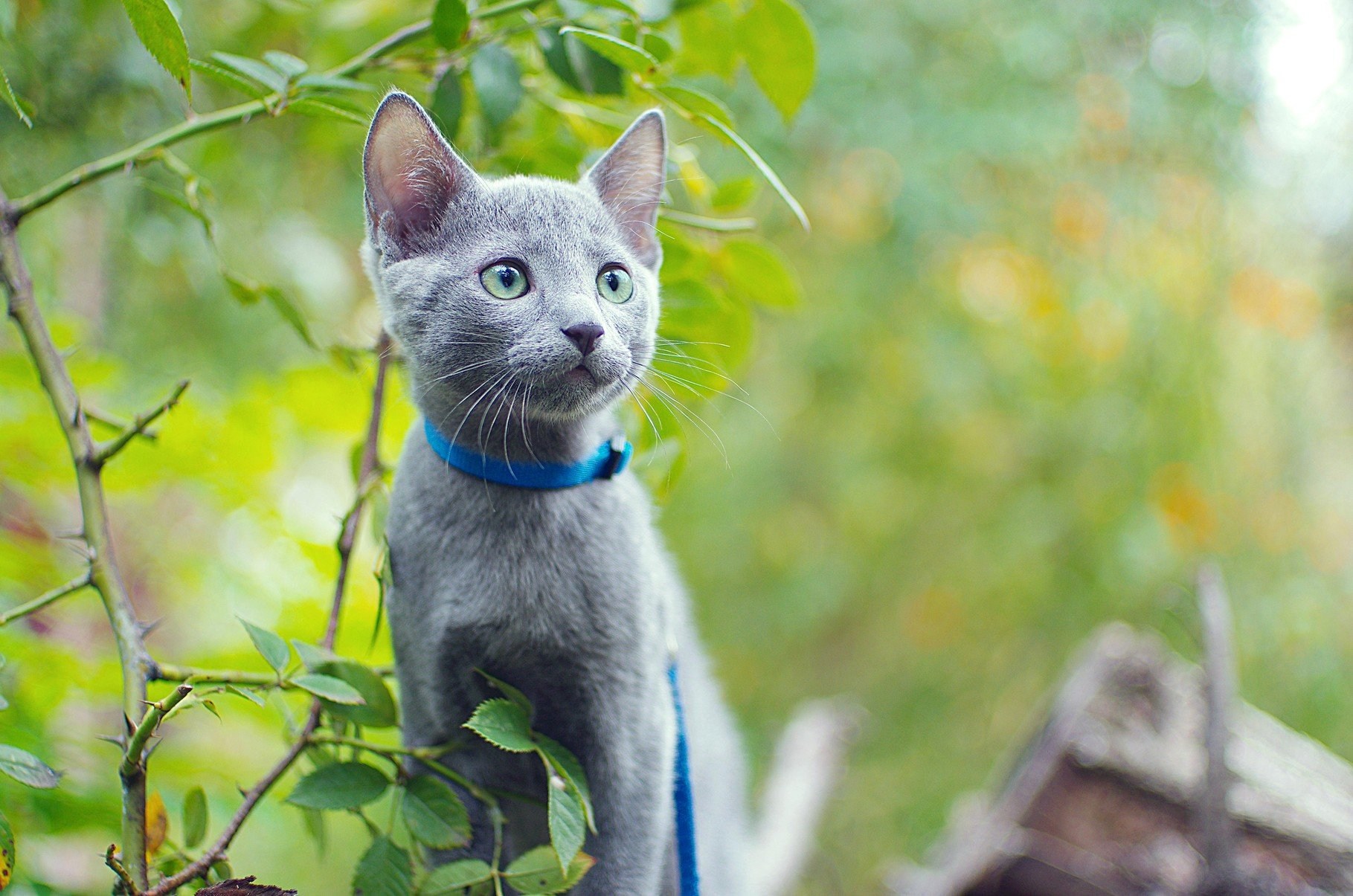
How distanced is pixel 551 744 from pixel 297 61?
0.59 meters

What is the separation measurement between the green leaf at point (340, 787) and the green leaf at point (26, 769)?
0.50 ft

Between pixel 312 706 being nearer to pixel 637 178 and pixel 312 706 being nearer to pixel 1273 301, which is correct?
pixel 637 178

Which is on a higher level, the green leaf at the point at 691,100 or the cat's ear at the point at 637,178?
the green leaf at the point at 691,100

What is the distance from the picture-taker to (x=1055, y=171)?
2184mm

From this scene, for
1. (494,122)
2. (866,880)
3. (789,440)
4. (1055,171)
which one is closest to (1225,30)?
(1055,171)

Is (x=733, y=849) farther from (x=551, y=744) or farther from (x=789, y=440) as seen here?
(x=789, y=440)

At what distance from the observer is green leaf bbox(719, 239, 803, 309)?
95 cm

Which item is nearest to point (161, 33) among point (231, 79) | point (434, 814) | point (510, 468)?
point (231, 79)

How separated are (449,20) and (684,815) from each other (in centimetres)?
72

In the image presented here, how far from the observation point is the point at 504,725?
66cm

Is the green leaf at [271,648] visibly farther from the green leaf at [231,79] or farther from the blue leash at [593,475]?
the green leaf at [231,79]

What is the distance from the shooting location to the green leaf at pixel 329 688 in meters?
0.63

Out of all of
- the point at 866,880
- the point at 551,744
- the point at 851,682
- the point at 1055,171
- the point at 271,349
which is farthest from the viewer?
the point at 851,682

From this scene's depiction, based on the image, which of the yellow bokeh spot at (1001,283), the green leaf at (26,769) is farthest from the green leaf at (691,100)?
the yellow bokeh spot at (1001,283)
